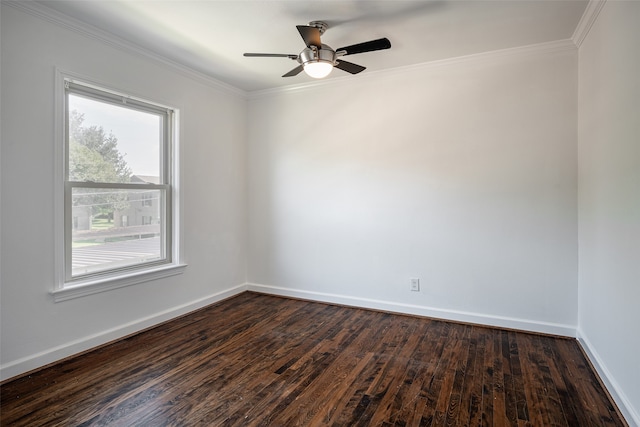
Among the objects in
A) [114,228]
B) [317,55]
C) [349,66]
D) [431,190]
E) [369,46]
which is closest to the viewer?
[369,46]

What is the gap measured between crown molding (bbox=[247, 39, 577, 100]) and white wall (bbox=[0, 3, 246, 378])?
1105 millimetres

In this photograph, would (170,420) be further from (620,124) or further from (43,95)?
(620,124)

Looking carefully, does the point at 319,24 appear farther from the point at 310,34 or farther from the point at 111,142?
the point at 111,142

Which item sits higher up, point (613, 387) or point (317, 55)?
point (317, 55)

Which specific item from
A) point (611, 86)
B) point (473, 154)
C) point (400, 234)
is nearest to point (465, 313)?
point (400, 234)

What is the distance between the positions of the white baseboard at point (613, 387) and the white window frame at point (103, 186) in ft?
12.1

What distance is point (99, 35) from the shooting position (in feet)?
9.20

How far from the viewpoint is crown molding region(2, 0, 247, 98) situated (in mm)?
2389

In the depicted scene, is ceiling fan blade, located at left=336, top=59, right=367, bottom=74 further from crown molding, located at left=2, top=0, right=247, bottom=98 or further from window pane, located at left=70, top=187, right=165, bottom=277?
window pane, located at left=70, top=187, right=165, bottom=277

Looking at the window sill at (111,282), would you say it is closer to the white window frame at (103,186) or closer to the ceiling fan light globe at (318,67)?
the white window frame at (103,186)

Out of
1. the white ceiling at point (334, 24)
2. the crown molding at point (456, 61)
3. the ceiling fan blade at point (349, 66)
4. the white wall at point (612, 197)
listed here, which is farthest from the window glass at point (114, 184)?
the white wall at point (612, 197)

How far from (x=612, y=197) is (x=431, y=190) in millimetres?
1543

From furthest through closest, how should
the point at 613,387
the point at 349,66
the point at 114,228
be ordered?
the point at 114,228 < the point at 349,66 < the point at 613,387

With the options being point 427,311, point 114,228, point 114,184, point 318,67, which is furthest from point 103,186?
point 427,311
